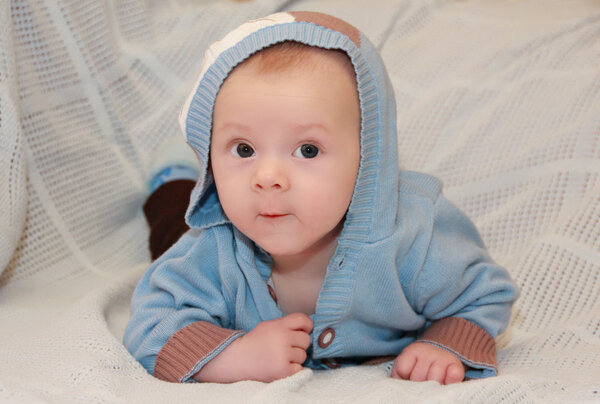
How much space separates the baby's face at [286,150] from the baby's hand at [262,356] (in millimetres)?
141

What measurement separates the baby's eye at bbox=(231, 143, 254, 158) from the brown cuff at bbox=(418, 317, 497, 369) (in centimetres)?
43

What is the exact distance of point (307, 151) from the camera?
0.99 m

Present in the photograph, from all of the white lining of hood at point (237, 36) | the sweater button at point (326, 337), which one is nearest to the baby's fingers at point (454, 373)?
the sweater button at point (326, 337)

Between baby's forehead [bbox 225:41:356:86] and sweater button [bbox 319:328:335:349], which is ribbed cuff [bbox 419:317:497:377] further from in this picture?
baby's forehead [bbox 225:41:356:86]

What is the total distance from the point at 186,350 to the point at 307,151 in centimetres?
37

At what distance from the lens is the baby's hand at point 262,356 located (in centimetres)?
106

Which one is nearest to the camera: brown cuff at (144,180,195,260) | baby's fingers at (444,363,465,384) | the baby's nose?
the baby's nose

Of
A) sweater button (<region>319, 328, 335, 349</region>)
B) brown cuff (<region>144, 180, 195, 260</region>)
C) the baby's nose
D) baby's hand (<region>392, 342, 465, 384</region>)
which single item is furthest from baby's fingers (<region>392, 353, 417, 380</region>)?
brown cuff (<region>144, 180, 195, 260</region>)

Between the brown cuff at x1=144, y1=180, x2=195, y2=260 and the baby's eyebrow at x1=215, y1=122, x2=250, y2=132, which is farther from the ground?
the baby's eyebrow at x1=215, y1=122, x2=250, y2=132

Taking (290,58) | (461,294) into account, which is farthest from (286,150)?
(461,294)

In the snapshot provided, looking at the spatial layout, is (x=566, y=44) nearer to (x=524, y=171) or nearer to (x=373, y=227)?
(x=524, y=171)

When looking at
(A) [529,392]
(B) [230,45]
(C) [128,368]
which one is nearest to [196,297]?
(C) [128,368]

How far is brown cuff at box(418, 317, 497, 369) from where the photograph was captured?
3.59 ft

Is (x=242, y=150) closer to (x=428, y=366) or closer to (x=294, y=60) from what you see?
(x=294, y=60)
